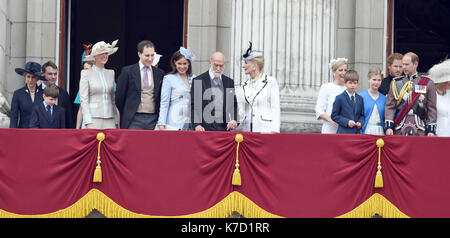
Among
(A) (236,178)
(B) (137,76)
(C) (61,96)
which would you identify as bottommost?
(A) (236,178)

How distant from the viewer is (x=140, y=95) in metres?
12.0

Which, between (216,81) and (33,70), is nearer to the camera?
(216,81)

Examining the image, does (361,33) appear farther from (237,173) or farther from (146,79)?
(237,173)

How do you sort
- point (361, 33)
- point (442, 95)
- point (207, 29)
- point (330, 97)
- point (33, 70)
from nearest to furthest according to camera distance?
point (442, 95) < point (330, 97) < point (33, 70) < point (207, 29) < point (361, 33)

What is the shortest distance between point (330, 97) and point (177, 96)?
6.70 ft

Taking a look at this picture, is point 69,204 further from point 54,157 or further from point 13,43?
point 13,43

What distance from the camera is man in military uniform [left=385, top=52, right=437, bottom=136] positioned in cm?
1179

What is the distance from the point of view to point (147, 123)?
12023mm

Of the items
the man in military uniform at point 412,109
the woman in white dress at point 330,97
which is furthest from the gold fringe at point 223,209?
the woman in white dress at point 330,97

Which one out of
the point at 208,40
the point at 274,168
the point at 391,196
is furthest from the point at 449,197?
the point at 208,40

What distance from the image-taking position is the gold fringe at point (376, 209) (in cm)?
1123

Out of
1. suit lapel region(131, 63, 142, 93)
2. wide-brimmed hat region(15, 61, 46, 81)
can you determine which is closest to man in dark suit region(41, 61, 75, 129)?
wide-brimmed hat region(15, 61, 46, 81)

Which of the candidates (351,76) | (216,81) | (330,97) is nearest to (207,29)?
(216,81)
